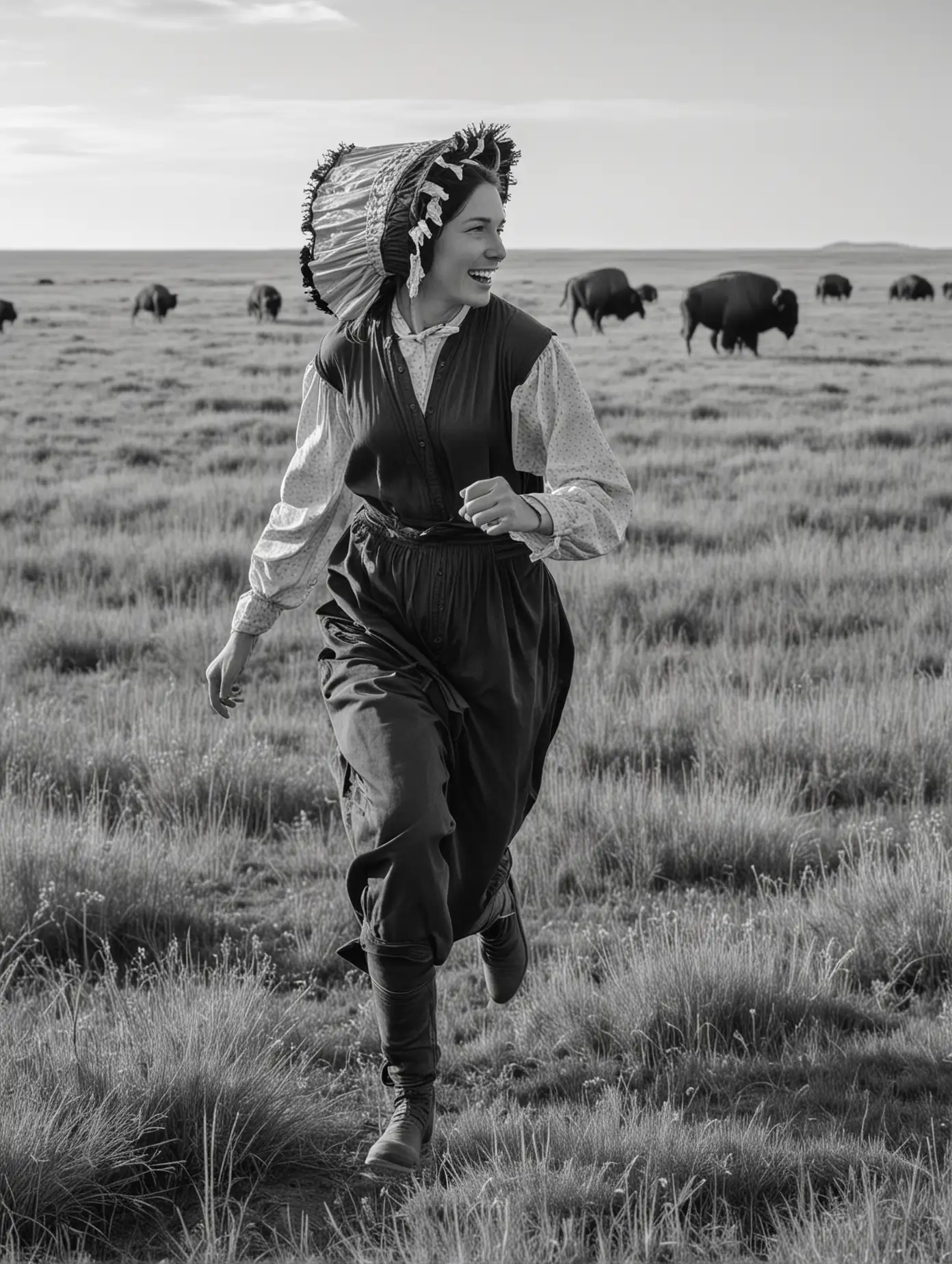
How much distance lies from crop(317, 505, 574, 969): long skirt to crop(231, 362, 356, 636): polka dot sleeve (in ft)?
0.26

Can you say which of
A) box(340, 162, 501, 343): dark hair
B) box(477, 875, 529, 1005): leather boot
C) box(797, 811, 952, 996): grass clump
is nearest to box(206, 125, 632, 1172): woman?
box(340, 162, 501, 343): dark hair

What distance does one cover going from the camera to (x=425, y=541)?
308cm

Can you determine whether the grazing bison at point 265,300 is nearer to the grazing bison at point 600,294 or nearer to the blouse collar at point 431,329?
the grazing bison at point 600,294

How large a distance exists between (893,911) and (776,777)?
44.2 inches

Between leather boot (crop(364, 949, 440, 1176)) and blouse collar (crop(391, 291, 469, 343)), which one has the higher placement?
blouse collar (crop(391, 291, 469, 343))

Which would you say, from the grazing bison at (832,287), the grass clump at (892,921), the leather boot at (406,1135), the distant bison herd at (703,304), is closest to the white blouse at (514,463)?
the leather boot at (406,1135)

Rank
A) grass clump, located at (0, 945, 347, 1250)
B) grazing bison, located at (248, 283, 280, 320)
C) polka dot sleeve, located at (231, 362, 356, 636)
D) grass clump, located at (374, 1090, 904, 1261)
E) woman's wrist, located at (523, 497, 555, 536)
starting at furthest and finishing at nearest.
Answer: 1. grazing bison, located at (248, 283, 280, 320)
2. polka dot sleeve, located at (231, 362, 356, 636)
3. woman's wrist, located at (523, 497, 555, 536)
4. grass clump, located at (0, 945, 347, 1250)
5. grass clump, located at (374, 1090, 904, 1261)

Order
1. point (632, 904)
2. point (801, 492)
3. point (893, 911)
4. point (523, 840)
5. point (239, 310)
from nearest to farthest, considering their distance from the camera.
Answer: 1. point (893, 911)
2. point (632, 904)
3. point (523, 840)
4. point (801, 492)
5. point (239, 310)

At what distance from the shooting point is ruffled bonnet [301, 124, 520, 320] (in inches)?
120

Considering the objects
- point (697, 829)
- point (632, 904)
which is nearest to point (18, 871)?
point (632, 904)

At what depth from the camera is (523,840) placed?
461cm

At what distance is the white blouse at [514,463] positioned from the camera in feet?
9.53

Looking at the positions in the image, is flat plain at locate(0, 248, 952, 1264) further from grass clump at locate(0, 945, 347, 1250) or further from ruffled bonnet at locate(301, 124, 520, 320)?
ruffled bonnet at locate(301, 124, 520, 320)

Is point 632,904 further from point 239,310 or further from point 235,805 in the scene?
point 239,310
